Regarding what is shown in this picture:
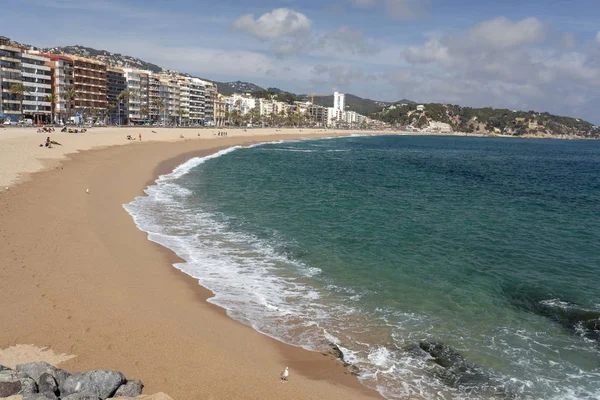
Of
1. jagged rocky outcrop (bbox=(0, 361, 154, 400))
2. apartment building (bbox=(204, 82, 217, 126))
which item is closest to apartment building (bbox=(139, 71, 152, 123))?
apartment building (bbox=(204, 82, 217, 126))

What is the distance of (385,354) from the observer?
9.44 metres

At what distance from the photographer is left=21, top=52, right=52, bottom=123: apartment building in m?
90.8

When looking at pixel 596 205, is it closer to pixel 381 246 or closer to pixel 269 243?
pixel 381 246

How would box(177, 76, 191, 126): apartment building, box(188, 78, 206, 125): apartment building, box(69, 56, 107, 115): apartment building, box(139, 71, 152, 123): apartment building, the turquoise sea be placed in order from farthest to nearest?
1. box(188, 78, 206, 125): apartment building
2. box(177, 76, 191, 126): apartment building
3. box(139, 71, 152, 123): apartment building
4. box(69, 56, 107, 115): apartment building
5. the turquoise sea

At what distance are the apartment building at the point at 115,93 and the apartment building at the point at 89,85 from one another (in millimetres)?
3974

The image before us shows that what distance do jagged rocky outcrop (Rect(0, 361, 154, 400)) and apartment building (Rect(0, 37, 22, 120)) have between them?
9112 centimetres

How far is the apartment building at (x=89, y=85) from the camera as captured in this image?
351ft

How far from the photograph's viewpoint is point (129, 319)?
10016mm

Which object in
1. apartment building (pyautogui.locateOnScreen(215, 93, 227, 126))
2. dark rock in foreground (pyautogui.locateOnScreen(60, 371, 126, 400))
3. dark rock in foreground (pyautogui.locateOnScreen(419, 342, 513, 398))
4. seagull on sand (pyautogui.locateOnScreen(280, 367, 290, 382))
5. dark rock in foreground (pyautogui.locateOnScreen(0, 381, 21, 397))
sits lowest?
dark rock in foreground (pyautogui.locateOnScreen(419, 342, 513, 398))

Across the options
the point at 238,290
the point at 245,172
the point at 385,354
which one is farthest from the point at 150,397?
the point at 245,172

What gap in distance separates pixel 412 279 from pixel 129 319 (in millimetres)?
8041

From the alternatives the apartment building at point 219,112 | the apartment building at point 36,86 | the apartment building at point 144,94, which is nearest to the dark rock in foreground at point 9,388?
the apartment building at point 36,86

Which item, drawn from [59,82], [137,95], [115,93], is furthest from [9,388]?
[137,95]

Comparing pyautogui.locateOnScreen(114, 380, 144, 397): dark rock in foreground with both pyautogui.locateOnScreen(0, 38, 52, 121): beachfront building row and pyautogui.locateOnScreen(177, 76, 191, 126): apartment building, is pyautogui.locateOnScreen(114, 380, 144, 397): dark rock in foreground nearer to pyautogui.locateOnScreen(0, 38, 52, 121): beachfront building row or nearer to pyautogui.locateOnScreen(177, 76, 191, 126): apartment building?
pyautogui.locateOnScreen(0, 38, 52, 121): beachfront building row
